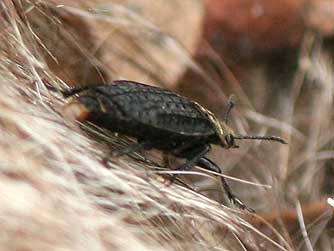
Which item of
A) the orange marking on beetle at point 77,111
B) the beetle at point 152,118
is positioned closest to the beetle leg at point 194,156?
the beetle at point 152,118

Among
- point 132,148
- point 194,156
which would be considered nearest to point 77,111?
point 132,148

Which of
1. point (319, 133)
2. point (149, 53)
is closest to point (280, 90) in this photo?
point (319, 133)

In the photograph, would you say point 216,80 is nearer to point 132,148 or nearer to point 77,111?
point 132,148

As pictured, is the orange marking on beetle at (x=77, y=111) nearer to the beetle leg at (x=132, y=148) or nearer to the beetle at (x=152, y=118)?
the beetle at (x=152, y=118)

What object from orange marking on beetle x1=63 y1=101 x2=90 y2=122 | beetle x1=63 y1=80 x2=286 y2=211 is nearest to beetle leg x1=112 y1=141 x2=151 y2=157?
beetle x1=63 y1=80 x2=286 y2=211

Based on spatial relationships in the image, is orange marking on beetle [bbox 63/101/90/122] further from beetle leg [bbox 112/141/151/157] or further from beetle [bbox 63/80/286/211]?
beetle leg [bbox 112/141/151/157]
